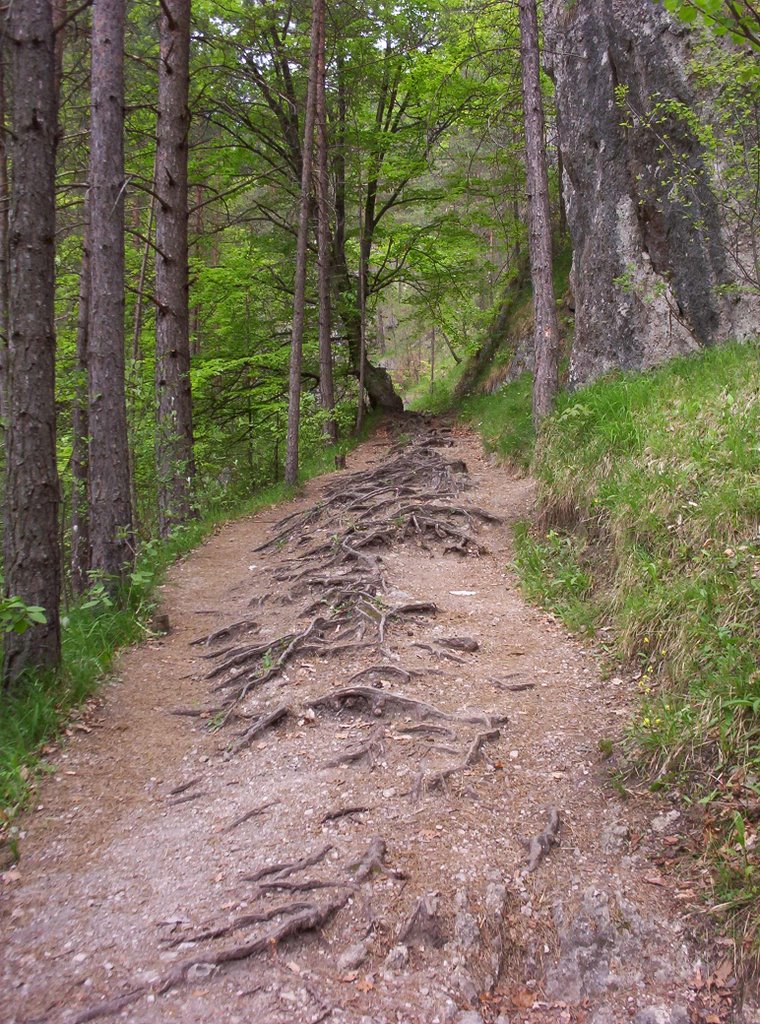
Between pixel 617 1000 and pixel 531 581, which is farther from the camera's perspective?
pixel 531 581

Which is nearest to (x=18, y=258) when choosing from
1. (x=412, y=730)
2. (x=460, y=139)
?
(x=412, y=730)

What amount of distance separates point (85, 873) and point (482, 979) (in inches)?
84.9

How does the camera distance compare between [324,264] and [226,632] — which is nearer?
[226,632]

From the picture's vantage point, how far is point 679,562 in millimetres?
5133

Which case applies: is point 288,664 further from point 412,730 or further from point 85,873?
point 85,873

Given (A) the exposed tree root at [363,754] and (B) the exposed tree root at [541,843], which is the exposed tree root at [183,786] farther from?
(B) the exposed tree root at [541,843]

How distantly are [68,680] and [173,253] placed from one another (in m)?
7.77

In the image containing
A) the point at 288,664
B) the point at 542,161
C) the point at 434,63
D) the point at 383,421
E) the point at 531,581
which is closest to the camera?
the point at 288,664

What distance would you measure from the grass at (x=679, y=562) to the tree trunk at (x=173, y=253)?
217 inches

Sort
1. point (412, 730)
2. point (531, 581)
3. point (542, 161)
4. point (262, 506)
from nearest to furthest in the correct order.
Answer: point (412, 730) → point (531, 581) → point (542, 161) → point (262, 506)

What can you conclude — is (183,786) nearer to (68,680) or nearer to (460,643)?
(68,680)

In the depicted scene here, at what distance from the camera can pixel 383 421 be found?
18.9 meters

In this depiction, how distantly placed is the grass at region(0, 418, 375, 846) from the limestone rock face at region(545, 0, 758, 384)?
6.95 meters

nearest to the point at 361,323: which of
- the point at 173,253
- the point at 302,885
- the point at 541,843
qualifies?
the point at 173,253
